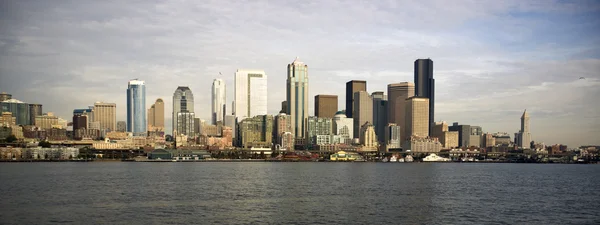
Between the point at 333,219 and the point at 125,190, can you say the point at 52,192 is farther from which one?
the point at 333,219

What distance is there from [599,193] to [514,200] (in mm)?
18809

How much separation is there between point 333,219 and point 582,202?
103 feet

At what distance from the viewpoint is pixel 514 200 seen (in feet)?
194

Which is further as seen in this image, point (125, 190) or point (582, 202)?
point (125, 190)

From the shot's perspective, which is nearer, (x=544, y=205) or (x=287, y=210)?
(x=287, y=210)

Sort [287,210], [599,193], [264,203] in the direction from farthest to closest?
1. [599,193]
2. [264,203]
3. [287,210]

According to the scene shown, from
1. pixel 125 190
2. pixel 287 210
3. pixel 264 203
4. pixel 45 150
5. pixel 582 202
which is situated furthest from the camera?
pixel 45 150

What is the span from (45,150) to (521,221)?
18983 centimetres

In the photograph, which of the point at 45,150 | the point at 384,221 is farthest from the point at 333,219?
the point at 45,150

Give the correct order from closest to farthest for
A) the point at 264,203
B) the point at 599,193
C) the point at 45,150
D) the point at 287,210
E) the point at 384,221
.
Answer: the point at 384,221
the point at 287,210
the point at 264,203
the point at 599,193
the point at 45,150

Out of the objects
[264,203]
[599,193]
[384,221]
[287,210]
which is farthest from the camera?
[599,193]

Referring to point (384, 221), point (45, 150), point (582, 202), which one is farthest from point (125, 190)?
point (45, 150)

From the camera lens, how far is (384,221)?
43.2m

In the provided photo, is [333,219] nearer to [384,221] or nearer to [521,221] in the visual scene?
[384,221]
